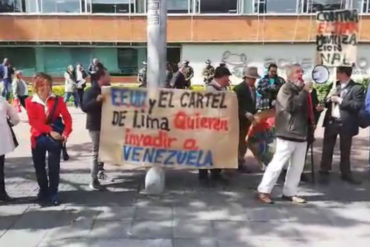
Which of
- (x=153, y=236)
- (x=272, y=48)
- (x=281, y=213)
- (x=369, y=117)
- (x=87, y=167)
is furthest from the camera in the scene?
(x=272, y=48)

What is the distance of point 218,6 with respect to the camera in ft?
81.0

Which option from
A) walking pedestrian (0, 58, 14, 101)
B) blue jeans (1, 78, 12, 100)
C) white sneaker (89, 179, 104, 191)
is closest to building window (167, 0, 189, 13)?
walking pedestrian (0, 58, 14, 101)

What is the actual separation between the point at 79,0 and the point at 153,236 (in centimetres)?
2200

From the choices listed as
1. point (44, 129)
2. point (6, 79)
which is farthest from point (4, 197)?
point (6, 79)

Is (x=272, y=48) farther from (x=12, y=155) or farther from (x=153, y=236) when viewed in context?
(x=153, y=236)

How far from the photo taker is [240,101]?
6.76m

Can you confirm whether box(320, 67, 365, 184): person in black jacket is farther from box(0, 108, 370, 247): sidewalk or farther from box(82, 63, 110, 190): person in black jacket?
box(82, 63, 110, 190): person in black jacket

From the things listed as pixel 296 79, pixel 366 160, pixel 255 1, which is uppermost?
pixel 255 1

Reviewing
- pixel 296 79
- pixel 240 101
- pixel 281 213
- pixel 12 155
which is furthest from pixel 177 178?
pixel 12 155

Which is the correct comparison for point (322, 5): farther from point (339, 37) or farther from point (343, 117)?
point (343, 117)

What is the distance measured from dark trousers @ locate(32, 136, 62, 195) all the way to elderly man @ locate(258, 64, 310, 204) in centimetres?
240

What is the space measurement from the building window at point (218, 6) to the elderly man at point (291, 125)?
19.7m

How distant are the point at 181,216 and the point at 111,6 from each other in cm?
2109

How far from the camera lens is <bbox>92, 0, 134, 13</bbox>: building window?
24.9 meters
